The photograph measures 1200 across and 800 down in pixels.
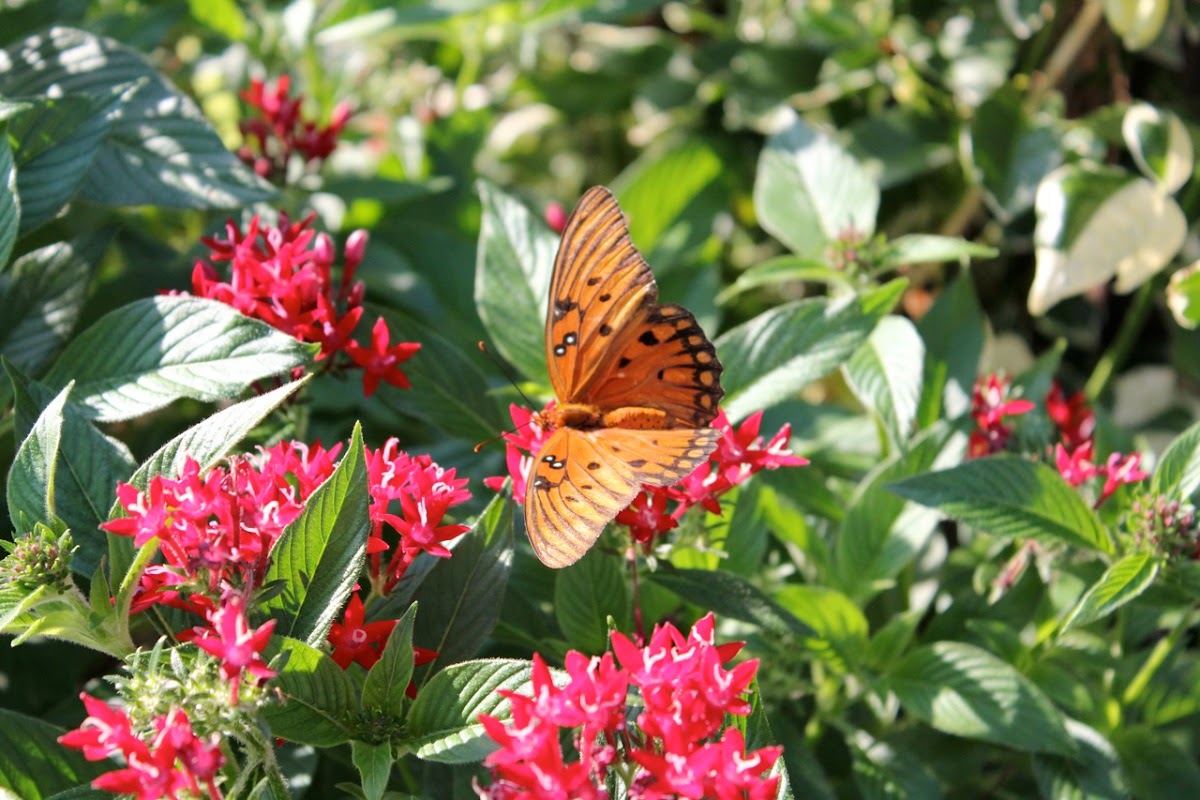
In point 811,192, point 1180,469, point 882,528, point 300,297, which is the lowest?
point 882,528

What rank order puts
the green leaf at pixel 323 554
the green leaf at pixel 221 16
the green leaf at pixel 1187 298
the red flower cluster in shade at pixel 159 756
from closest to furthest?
1. the red flower cluster in shade at pixel 159 756
2. the green leaf at pixel 323 554
3. the green leaf at pixel 1187 298
4. the green leaf at pixel 221 16

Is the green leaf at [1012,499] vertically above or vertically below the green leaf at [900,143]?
below

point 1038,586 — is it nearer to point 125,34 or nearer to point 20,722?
point 20,722

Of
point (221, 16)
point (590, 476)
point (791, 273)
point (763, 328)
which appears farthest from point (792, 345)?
point (221, 16)

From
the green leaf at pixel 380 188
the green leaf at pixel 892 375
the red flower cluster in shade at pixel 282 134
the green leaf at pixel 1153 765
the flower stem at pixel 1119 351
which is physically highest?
the red flower cluster in shade at pixel 282 134

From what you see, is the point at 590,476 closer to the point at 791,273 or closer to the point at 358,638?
the point at 358,638

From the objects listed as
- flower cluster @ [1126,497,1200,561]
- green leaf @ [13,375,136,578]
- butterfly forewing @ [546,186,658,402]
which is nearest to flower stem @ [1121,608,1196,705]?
flower cluster @ [1126,497,1200,561]

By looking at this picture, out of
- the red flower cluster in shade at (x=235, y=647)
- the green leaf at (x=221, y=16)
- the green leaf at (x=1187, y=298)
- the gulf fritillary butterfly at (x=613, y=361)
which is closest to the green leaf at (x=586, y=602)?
the gulf fritillary butterfly at (x=613, y=361)

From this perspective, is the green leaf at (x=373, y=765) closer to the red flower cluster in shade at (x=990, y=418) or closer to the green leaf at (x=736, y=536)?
the green leaf at (x=736, y=536)
